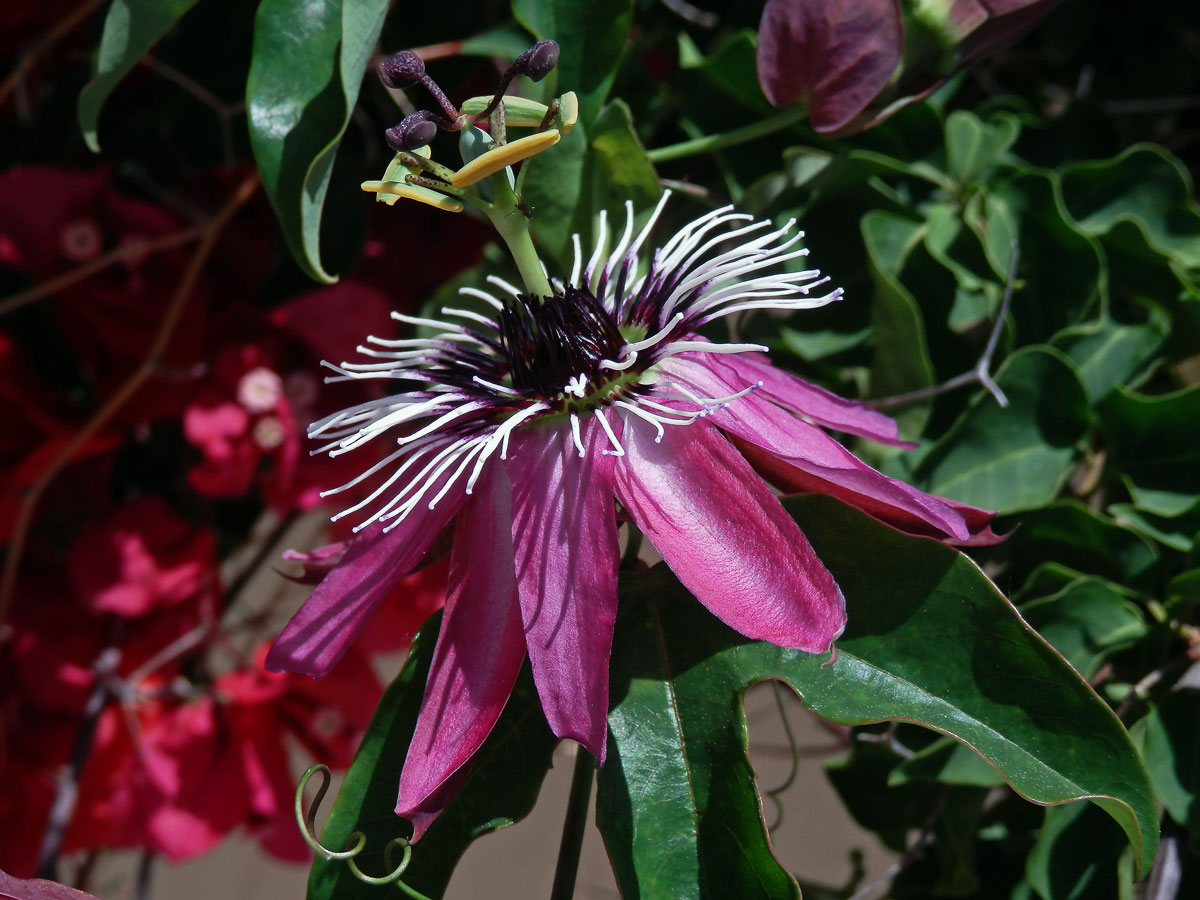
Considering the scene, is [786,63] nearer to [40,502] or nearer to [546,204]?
[546,204]

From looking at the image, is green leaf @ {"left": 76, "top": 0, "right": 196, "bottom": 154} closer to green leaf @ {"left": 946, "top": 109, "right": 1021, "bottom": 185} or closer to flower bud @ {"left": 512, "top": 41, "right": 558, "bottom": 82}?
flower bud @ {"left": 512, "top": 41, "right": 558, "bottom": 82}

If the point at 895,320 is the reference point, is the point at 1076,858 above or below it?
below

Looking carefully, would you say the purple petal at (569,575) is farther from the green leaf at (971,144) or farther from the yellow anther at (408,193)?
the green leaf at (971,144)

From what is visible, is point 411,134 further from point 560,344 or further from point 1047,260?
point 1047,260

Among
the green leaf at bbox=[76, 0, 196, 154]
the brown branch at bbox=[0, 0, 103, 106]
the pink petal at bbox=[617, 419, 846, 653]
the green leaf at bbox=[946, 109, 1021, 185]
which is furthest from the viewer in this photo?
the brown branch at bbox=[0, 0, 103, 106]

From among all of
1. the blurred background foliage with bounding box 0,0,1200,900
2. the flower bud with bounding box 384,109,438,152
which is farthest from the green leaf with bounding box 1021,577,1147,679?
the flower bud with bounding box 384,109,438,152

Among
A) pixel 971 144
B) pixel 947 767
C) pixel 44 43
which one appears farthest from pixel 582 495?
pixel 44 43
